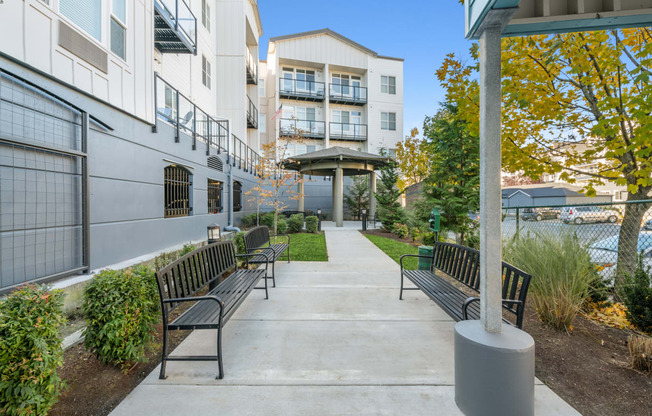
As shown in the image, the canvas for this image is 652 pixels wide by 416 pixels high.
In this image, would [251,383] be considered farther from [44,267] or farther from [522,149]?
[522,149]

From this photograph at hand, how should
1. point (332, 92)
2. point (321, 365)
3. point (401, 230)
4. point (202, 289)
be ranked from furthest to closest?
point (332, 92) < point (401, 230) < point (202, 289) < point (321, 365)

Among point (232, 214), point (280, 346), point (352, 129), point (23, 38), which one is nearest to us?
point (280, 346)

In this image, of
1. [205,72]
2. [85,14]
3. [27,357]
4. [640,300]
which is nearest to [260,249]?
[27,357]

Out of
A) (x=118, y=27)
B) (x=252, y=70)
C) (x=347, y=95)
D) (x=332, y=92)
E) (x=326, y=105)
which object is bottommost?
(x=118, y=27)

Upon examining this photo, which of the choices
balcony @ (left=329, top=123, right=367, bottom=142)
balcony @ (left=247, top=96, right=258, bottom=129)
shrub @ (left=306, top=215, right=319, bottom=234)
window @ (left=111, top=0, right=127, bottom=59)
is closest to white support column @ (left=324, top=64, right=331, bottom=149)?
balcony @ (left=329, top=123, right=367, bottom=142)

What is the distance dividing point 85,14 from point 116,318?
5338 mm

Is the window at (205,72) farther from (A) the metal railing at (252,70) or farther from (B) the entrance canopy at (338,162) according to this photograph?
(B) the entrance canopy at (338,162)

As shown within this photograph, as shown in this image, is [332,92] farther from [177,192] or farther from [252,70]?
A: [177,192]

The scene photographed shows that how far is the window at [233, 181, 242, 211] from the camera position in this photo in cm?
→ 1426

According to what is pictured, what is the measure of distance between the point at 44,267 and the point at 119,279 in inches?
86.9

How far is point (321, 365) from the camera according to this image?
2.97 meters

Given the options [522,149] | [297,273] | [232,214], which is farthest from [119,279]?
[232,214]

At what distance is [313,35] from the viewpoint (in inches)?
957

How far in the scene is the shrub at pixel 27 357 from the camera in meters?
1.92
